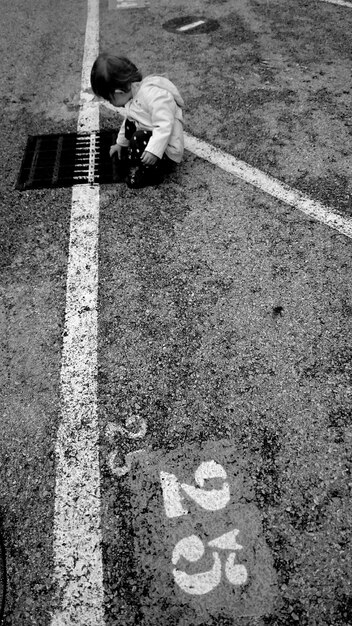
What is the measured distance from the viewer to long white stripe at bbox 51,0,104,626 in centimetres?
172

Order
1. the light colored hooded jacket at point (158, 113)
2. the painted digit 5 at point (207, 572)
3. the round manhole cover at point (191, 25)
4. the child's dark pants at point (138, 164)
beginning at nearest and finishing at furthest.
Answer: the painted digit 5 at point (207, 572) < the light colored hooded jacket at point (158, 113) < the child's dark pants at point (138, 164) < the round manhole cover at point (191, 25)

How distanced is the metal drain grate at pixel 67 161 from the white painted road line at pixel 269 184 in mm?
737

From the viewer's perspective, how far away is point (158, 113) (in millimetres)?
3229

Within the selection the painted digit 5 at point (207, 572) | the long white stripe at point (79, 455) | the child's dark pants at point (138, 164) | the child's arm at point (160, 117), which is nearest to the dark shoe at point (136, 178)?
the child's dark pants at point (138, 164)

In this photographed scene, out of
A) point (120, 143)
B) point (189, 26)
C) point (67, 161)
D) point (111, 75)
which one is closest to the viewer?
point (111, 75)

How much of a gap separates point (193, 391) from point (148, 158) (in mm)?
1825

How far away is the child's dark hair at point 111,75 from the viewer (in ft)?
10.3

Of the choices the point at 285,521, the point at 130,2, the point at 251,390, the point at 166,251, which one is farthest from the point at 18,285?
the point at 130,2

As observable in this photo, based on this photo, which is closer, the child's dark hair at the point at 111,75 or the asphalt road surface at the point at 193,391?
the asphalt road surface at the point at 193,391

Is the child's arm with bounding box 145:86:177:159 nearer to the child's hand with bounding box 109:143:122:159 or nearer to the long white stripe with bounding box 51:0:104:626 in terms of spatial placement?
the child's hand with bounding box 109:143:122:159

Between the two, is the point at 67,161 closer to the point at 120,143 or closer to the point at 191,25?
the point at 120,143

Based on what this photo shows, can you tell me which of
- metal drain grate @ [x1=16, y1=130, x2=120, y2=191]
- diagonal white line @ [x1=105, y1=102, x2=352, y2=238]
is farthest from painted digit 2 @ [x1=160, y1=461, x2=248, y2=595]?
metal drain grate @ [x1=16, y1=130, x2=120, y2=191]

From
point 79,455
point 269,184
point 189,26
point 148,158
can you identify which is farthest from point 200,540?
point 189,26

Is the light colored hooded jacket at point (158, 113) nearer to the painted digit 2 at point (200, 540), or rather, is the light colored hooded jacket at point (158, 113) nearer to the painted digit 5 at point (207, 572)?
the painted digit 2 at point (200, 540)
